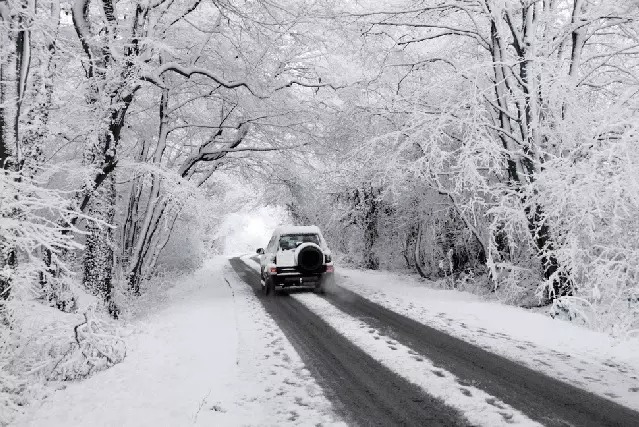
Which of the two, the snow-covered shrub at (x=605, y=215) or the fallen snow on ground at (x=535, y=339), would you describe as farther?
the snow-covered shrub at (x=605, y=215)

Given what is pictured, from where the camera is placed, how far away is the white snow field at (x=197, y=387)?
4.59 m

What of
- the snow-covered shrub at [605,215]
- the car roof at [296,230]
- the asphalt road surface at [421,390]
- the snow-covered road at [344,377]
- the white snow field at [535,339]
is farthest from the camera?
the car roof at [296,230]

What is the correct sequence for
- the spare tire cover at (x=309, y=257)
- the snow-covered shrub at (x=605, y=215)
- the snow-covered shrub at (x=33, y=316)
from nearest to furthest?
the snow-covered shrub at (x=33, y=316), the snow-covered shrub at (x=605, y=215), the spare tire cover at (x=309, y=257)

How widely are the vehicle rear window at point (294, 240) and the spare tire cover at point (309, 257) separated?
20.0 inches

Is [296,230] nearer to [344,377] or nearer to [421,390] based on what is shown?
[344,377]

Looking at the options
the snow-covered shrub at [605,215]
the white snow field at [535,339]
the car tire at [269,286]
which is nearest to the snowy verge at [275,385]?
the white snow field at [535,339]

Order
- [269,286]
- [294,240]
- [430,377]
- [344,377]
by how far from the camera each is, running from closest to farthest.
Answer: [430,377]
[344,377]
[269,286]
[294,240]

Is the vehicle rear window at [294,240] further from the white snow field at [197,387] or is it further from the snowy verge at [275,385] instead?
the snowy verge at [275,385]

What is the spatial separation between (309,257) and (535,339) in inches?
272

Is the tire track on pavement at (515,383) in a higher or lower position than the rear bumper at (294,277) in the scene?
lower

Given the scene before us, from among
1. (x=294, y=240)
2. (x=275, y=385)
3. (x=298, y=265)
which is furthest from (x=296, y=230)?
(x=275, y=385)

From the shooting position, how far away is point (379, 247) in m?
22.3

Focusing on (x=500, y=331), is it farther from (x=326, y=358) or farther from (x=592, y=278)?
(x=326, y=358)

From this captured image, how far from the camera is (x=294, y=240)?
13641mm
